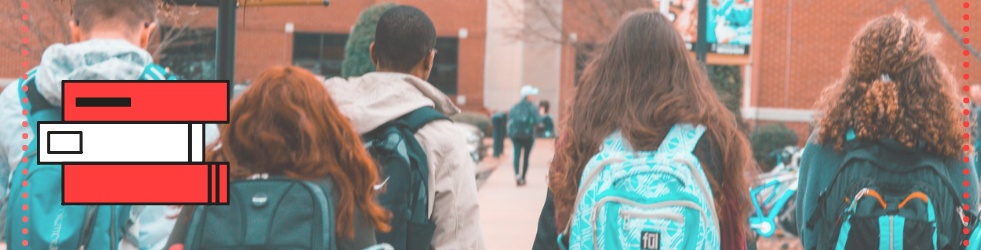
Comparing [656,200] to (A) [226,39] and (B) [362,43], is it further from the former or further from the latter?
(B) [362,43]

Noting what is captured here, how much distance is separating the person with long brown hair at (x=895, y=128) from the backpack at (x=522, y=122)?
16.9 metres

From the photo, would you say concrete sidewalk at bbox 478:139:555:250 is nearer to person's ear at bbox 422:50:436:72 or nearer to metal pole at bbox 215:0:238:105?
metal pole at bbox 215:0:238:105

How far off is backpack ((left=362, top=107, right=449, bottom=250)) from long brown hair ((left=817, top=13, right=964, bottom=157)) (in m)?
1.60

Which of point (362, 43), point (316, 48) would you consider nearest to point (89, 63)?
point (362, 43)

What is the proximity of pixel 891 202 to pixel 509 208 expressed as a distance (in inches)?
485

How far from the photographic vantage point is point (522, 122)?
21844mm

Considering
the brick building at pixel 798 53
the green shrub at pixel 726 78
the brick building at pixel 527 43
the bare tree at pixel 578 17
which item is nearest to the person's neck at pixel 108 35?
the brick building at pixel 527 43

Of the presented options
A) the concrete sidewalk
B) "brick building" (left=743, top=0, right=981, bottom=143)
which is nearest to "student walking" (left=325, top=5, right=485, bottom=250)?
the concrete sidewalk

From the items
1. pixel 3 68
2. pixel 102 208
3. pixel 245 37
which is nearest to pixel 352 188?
pixel 102 208

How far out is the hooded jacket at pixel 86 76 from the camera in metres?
4.20

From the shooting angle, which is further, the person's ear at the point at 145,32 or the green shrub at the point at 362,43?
the green shrub at the point at 362,43

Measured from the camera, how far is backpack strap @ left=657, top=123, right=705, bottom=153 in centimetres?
407

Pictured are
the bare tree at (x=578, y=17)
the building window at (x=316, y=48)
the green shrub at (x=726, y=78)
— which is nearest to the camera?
the green shrub at (x=726, y=78)

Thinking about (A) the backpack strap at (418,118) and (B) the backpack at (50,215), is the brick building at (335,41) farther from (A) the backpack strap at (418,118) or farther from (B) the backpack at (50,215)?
(B) the backpack at (50,215)
